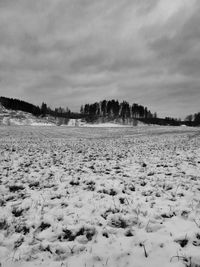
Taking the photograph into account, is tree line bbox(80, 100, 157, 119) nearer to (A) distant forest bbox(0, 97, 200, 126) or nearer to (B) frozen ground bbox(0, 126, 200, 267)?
(A) distant forest bbox(0, 97, 200, 126)

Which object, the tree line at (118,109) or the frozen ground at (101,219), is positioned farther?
the tree line at (118,109)

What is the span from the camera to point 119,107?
15875cm

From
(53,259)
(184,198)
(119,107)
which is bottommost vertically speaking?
(53,259)

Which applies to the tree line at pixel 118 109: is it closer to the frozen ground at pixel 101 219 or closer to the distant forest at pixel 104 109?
the distant forest at pixel 104 109

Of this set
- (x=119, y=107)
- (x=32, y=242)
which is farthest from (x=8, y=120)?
(x=32, y=242)

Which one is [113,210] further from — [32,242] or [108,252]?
[32,242]

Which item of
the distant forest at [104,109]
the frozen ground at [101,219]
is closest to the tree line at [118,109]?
the distant forest at [104,109]

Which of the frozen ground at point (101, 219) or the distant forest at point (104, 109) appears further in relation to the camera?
the distant forest at point (104, 109)

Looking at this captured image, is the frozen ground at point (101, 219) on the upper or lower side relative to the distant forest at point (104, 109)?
lower

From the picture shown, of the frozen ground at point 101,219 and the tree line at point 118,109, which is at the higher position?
the tree line at point 118,109

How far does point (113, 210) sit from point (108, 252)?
64.8 inches

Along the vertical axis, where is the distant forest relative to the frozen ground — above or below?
above

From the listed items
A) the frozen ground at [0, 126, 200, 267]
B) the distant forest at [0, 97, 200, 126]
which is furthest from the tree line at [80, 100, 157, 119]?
the frozen ground at [0, 126, 200, 267]

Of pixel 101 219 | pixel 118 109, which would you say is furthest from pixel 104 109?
pixel 101 219
